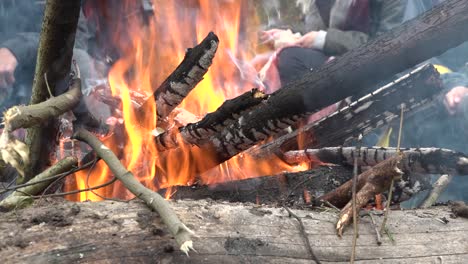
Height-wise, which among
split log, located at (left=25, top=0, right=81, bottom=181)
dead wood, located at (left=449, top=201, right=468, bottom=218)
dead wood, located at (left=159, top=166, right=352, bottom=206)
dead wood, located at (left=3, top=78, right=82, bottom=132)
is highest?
split log, located at (left=25, top=0, right=81, bottom=181)

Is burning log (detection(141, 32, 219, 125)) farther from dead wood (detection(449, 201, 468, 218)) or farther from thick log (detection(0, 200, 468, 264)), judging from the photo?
dead wood (detection(449, 201, 468, 218))

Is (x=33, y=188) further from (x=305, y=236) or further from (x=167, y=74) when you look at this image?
(x=167, y=74)

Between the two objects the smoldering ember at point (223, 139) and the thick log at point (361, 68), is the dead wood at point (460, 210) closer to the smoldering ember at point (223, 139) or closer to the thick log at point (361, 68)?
the smoldering ember at point (223, 139)

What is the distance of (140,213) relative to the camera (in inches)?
73.0

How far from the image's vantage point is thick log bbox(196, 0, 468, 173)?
234 cm

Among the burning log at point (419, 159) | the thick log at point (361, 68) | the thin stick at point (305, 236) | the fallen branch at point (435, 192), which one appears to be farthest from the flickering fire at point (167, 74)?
the fallen branch at point (435, 192)

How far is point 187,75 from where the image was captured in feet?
9.74

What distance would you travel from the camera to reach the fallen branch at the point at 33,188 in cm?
211

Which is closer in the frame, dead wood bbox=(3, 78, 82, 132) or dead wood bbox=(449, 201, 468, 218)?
dead wood bbox=(3, 78, 82, 132)

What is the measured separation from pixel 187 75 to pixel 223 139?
45 cm

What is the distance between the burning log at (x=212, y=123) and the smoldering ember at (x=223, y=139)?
12mm

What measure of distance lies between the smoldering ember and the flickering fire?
16 mm

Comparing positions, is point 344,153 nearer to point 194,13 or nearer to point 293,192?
point 293,192

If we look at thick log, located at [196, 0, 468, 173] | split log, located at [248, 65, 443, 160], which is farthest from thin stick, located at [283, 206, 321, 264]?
split log, located at [248, 65, 443, 160]
